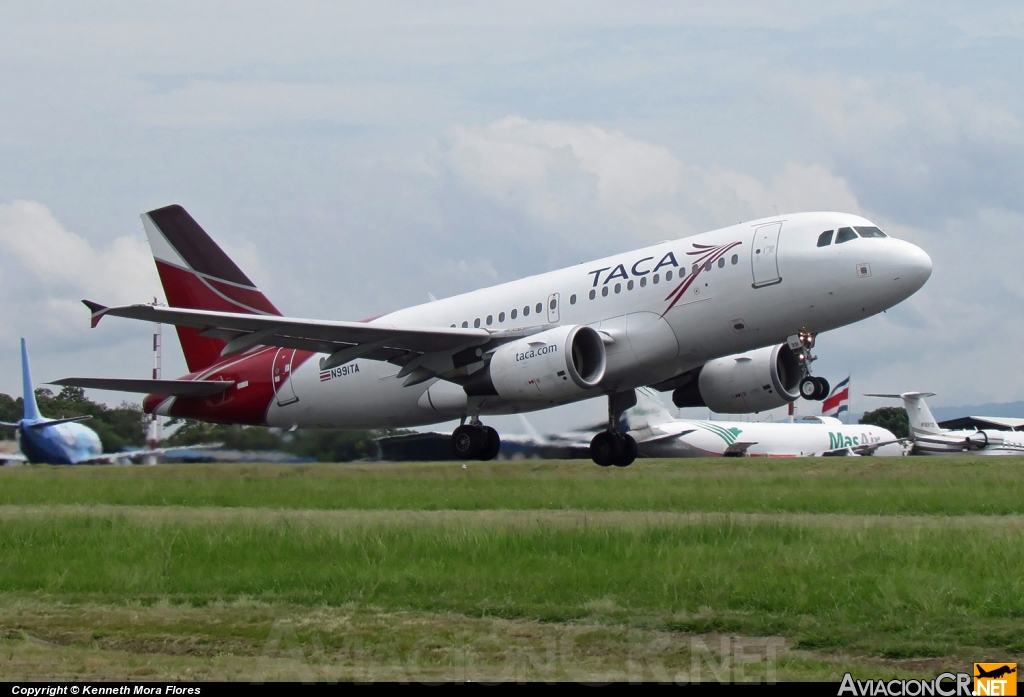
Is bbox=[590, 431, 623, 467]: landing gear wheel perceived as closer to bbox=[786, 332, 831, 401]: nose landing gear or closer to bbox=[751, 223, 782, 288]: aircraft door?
bbox=[786, 332, 831, 401]: nose landing gear

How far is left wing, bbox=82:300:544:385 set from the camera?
22.3 meters

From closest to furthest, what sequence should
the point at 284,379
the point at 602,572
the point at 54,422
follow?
the point at 602,572 → the point at 284,379 → the point at 54,422

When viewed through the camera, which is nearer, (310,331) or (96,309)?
(96,309)

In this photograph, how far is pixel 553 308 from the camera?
24.1m

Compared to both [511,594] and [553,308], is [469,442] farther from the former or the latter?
[511,594]

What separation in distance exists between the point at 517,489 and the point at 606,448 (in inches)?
249

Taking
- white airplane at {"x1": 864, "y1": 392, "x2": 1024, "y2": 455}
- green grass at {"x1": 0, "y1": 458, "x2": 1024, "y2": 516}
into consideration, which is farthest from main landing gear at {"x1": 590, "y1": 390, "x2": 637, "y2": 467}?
white airplane at {"x1": 864, "y1": 392, "x2": 1024, "y2": 455}

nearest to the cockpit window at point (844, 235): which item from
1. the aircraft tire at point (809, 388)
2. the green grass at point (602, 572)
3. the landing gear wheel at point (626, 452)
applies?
the aircraft tire at point (809, 388)

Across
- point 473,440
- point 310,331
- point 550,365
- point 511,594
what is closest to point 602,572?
point 511,594

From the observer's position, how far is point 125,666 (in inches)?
274

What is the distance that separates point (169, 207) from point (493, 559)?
21403 mm

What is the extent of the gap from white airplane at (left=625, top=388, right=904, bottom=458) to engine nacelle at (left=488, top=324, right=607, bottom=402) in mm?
21415

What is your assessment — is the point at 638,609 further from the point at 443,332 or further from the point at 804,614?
the point at 443,332

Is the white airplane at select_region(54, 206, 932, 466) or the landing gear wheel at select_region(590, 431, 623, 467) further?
the landing gear wheel at select_region(590, 431, 623, 467)
